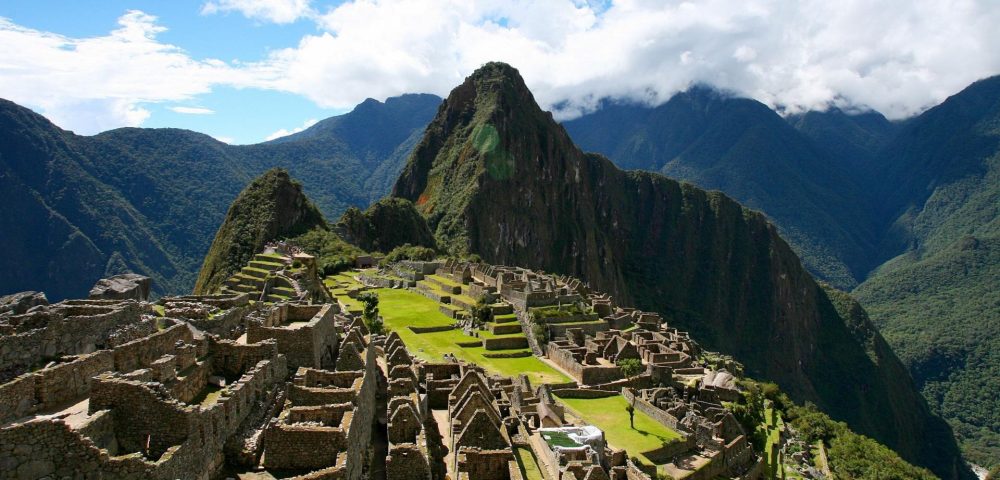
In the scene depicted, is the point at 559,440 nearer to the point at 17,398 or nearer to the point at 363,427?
the point at 363,427

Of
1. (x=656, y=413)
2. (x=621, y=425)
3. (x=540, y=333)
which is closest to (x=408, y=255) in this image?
(x=540, y=333)

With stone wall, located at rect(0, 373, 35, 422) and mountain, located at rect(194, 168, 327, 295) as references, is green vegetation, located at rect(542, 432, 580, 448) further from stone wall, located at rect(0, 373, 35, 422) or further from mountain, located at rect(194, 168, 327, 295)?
mountain, located at rect(194, 168, 327, 295)

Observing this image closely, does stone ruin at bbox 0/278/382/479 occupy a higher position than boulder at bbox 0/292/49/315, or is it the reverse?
boulder at bbox 0/292/49/315

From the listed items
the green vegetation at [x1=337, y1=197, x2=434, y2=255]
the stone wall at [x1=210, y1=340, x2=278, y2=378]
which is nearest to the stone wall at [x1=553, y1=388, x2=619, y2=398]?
the stone wall at [x1=210, y1=340, x2=278, y2=378]

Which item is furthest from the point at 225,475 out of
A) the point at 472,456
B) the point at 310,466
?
the point at 472,456

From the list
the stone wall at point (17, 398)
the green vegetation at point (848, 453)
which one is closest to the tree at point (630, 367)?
the green vegetation at point (848, 453)

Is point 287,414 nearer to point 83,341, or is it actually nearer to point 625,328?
point 83,341
